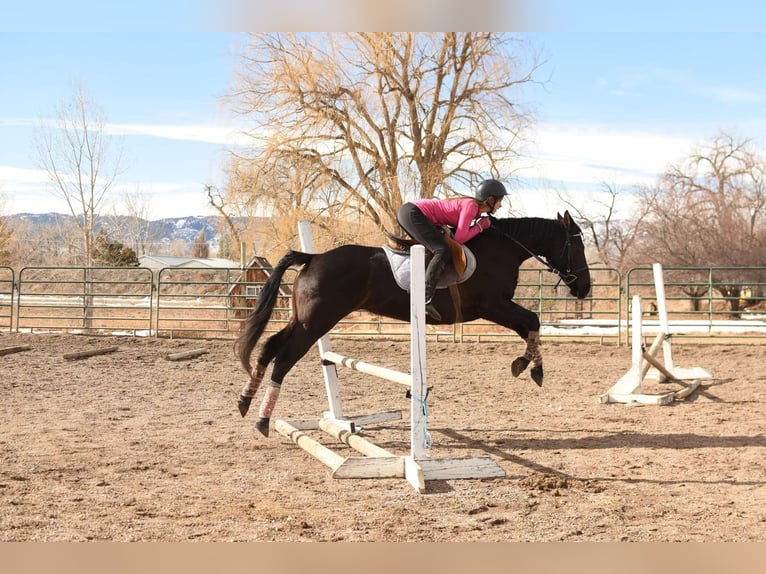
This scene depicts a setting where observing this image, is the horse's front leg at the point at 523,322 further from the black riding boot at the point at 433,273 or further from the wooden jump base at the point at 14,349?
the wooden jump base at the point at 14,349

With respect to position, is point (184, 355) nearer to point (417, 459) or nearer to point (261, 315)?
point (261, 315)

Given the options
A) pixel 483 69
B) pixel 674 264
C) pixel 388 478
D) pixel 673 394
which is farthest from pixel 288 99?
pixel 674 264

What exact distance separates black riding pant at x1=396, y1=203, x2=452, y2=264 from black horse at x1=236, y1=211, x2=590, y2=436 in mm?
302

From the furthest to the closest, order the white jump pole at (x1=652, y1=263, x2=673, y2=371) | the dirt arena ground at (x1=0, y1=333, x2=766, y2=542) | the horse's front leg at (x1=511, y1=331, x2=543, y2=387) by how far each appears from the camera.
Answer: the white jump pole at (x1=652, y1=263, x2=673, y2=371), the horse's front leg at (x1=511, y1=331, x2=543, y2=387), the dirt arena ground at (x1=0, y1=333, x2=766, y2=542)

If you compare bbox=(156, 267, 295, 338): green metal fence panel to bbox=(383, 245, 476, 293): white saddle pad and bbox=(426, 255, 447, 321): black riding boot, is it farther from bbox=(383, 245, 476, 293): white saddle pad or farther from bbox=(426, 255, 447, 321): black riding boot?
bbox=(426, 255, 447, 321): black riding boot

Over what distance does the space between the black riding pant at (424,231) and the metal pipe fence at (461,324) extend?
383cm

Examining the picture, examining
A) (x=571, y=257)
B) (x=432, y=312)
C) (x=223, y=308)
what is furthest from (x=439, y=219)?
(x=223, y=308)

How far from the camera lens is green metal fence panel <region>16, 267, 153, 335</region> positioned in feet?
46.3

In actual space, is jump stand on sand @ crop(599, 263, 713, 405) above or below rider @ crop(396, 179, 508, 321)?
below

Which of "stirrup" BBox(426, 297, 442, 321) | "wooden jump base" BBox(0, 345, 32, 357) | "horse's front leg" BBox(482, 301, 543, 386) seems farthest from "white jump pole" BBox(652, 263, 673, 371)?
"wooden jump base" BBox(0, 345, 32, 357)

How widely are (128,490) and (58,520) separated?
63 centimetres

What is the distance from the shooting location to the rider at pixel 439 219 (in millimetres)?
5020

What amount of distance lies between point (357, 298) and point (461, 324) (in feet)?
29.0

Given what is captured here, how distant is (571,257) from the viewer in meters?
5.96
